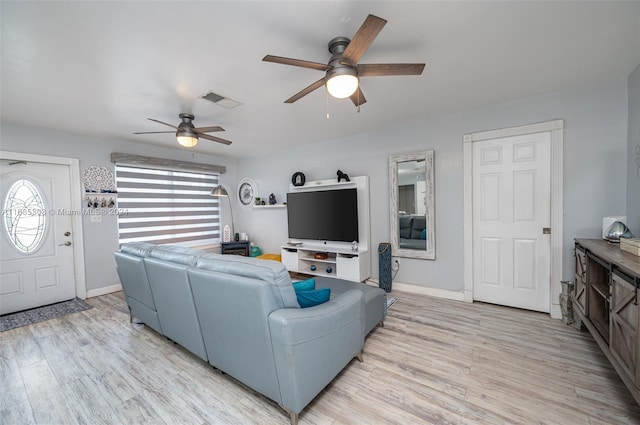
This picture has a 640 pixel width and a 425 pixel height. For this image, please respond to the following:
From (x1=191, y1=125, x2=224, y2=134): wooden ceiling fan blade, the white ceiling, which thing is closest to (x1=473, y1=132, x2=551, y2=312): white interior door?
the white ceiling

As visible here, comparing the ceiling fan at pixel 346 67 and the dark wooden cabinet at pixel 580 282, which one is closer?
the ceiling fan at pixel 346 67

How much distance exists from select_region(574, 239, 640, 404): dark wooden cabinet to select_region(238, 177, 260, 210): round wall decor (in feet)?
16.3

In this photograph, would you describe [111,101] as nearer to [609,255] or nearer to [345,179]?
[345,179]

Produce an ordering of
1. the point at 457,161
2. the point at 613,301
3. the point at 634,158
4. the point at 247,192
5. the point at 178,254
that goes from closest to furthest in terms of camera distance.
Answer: the point at 613,301 < the point at 178,254 < the point at 634,158 < the point at 457,161 < the point at 247,192

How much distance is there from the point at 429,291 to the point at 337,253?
140 cm

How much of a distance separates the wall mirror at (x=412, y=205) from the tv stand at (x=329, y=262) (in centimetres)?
55

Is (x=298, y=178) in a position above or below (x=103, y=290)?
above

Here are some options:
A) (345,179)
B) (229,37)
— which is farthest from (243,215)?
(229,37)

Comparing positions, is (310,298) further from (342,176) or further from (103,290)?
(103,290)

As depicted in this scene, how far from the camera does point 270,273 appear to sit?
4.99 ft

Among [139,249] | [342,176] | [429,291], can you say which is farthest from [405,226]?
[139,249]

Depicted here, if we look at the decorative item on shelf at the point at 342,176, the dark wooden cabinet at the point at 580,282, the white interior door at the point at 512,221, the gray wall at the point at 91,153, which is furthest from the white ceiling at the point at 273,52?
the dark wooden cabinet at the point at 580,282

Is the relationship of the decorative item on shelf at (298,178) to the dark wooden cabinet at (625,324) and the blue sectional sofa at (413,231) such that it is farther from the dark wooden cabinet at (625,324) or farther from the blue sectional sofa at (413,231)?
the dark wooden cabinet at (625,324)

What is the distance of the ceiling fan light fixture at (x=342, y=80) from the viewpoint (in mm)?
1687
